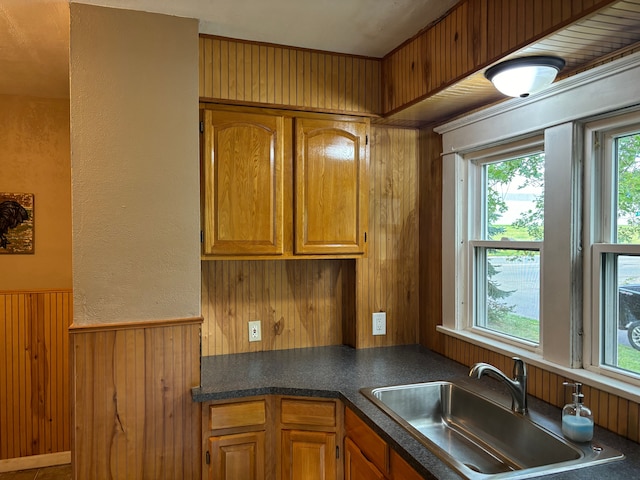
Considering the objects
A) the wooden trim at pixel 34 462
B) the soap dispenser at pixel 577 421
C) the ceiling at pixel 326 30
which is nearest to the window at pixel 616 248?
the soap dispenser at pixel 577 421

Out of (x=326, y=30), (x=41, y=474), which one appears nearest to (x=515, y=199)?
(x=326, y=30)

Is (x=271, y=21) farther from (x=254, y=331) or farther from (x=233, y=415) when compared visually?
(x=233, y=415)

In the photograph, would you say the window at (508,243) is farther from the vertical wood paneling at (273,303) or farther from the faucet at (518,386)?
the vertical wood paneling at (273,303)

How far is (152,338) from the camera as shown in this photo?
78.5 inches

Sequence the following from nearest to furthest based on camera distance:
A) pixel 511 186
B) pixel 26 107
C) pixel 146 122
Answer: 1. pixel 146 122
2. pixel 511 186
3. pixel 26 107

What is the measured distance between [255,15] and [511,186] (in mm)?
1369

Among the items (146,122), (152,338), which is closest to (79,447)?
(152,338)

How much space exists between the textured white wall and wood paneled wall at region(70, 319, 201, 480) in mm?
88

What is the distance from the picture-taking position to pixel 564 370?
1.77 metres

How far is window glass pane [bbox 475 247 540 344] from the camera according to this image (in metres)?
2.05

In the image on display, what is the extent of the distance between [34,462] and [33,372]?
2.01 feet

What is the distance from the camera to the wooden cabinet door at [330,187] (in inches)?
92.7

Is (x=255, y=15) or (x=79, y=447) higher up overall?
(x=255, y=15)

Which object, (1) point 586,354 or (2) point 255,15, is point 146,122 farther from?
(1) point 586,354
